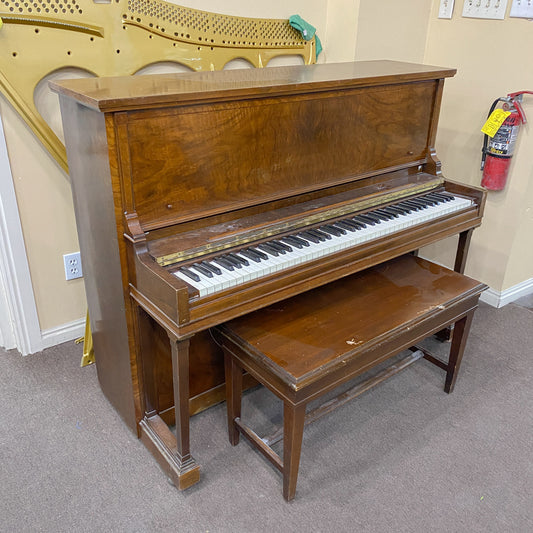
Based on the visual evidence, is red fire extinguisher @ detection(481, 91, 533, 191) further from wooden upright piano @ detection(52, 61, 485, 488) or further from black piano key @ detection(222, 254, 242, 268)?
black piano key @ detection(222, 254, 242, 268)

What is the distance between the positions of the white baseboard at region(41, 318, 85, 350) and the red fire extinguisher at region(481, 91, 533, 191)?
204 centimetres

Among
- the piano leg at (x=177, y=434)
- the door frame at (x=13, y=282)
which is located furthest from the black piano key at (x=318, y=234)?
the door frame at (x=13, y=282)

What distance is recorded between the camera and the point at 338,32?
2553mm

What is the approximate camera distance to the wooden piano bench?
1.50 meters

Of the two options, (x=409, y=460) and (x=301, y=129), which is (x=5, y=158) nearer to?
(x=301, y=129)

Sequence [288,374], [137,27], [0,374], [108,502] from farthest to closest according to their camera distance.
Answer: [0,374] < [137,27] < [108,502] < [288,374]

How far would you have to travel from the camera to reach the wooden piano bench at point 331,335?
4.91ft

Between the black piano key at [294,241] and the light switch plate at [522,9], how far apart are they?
159 centimetres

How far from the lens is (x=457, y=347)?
2.06m

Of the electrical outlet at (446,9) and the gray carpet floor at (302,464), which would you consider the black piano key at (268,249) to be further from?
the electrical outlet at (446,9)

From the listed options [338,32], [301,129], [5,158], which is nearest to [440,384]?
[301,129]

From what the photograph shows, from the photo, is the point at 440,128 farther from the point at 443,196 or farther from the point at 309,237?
the point at 309,237

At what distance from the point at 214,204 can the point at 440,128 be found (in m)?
1.71

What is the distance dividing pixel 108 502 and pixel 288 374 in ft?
2.38
